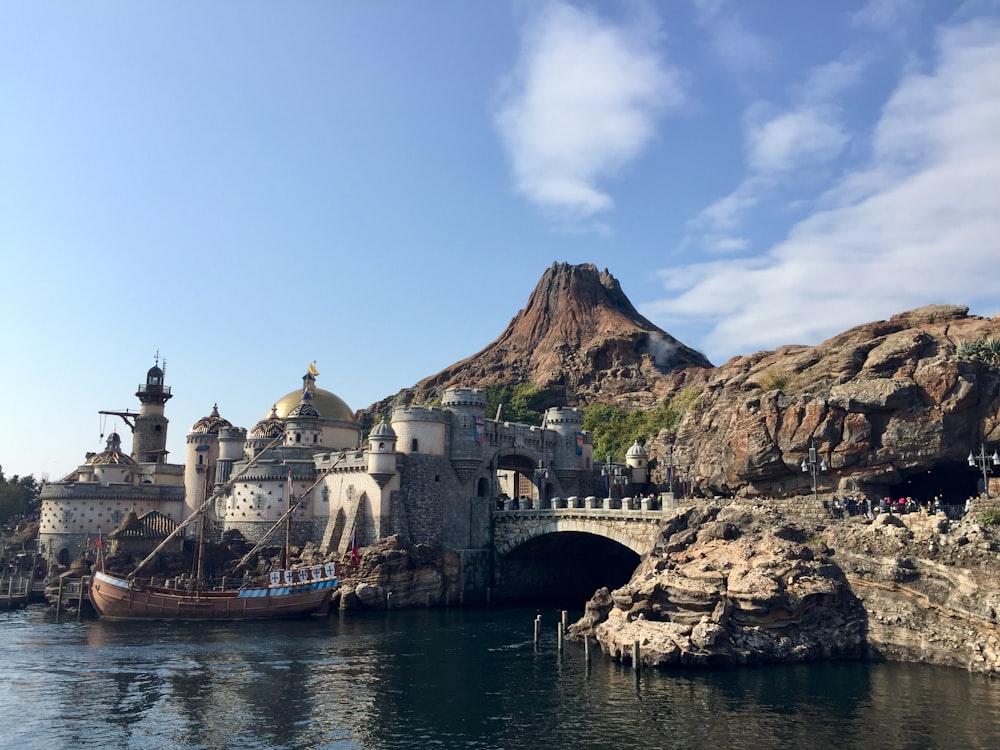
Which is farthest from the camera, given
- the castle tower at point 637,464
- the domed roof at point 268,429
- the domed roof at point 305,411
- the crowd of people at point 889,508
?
the castle tower at point 637,464

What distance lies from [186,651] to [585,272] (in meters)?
147

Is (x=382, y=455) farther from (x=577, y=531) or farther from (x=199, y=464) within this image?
(x=199, y=464)

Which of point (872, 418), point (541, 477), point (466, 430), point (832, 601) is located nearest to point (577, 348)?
point (541, 477)

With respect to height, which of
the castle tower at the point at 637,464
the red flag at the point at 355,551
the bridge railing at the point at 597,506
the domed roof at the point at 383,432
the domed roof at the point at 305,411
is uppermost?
the domed roof at the point at 305,411

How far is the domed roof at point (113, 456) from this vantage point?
94500mm

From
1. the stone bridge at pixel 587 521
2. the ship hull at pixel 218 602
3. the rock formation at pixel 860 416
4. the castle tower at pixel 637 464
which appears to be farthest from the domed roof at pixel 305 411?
the rock formation at pixel 860 416

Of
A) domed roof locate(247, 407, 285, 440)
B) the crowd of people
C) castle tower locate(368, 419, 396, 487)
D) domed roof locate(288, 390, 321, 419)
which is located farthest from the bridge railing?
domed roof locate(247, 407, 285, 440)

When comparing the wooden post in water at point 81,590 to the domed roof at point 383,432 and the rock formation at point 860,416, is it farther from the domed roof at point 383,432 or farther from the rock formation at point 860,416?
the rock formation at point 860,416

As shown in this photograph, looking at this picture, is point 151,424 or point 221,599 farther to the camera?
point 151,424

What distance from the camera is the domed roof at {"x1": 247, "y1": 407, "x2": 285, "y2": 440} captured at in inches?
3619

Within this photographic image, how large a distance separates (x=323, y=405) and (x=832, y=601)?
63293mm

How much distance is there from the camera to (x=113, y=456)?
95188mm

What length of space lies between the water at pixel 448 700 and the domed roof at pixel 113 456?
142 feet

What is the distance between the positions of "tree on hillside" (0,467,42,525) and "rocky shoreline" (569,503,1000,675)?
99.5m
